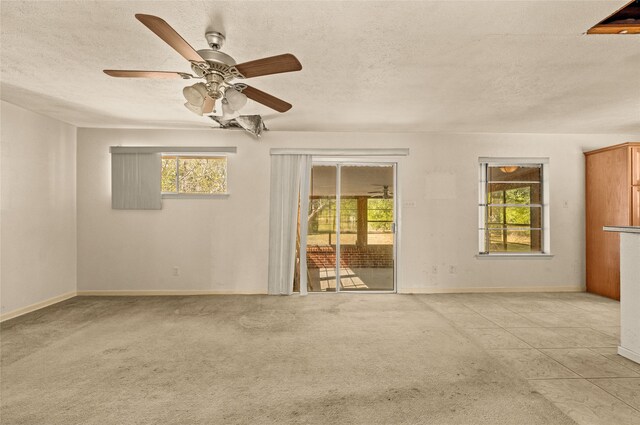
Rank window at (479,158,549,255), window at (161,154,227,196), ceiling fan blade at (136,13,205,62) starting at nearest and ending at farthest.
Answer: ceiling fan blade at (136,13,205,62) → window at (161,154,227,196) → window at (479,158,549,255)

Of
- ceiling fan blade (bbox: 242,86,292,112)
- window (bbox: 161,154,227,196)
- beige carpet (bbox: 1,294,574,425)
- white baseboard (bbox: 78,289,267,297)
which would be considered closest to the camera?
beige carpet (bbox: 1,294,574,425)

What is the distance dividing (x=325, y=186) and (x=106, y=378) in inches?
134

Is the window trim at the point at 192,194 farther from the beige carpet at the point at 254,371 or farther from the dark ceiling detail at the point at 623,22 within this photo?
the dark ceiling detail at the point at 623,22

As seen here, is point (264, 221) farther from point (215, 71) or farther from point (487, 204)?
point (487, 204)

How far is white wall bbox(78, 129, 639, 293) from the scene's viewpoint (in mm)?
4477

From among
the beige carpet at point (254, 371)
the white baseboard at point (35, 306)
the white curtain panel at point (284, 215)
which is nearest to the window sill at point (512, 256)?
the beige carpet at point (254, 371)

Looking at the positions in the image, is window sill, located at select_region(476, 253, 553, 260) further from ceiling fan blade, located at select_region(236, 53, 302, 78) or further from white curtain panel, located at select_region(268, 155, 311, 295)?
ceiling fan blade, located at select_region(236, 53, 302, 78)

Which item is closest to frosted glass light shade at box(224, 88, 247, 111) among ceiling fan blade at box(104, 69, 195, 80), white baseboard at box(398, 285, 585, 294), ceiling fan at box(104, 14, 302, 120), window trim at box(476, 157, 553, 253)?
ceiling fan at box(104, 14, 302, 120)

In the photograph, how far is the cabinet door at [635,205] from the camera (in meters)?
4.02

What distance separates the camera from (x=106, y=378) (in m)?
2.20

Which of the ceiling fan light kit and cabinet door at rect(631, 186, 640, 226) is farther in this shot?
cabinet door at rect(631, 186, 640, 226)

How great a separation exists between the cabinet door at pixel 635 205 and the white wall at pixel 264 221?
67cm

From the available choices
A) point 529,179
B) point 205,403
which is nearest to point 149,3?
point 205,403

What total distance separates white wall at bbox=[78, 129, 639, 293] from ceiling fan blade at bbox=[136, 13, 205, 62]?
2.78m
